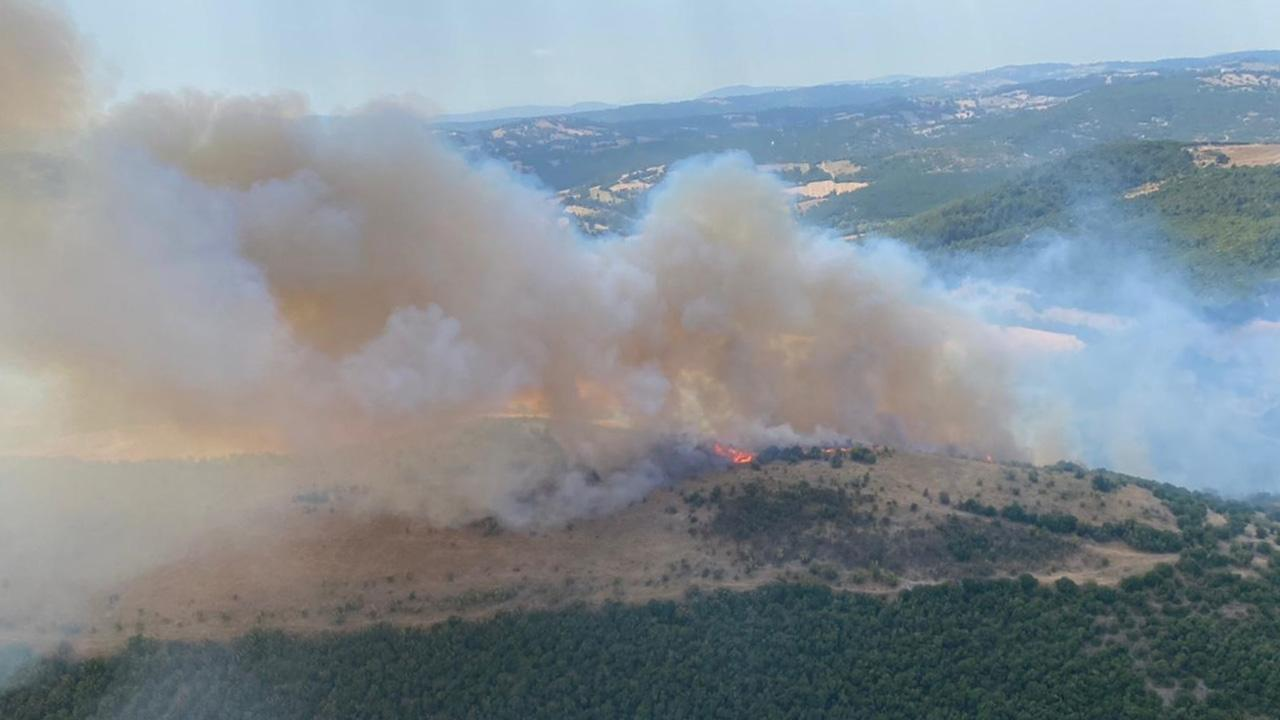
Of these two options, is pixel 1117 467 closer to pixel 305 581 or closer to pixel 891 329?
pixel 891 329

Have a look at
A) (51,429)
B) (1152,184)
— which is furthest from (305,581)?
(1152,184)

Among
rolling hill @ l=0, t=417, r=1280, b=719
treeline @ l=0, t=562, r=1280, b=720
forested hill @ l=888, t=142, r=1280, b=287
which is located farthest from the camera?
forested hill @ l=888, t=142, r=1280, b=287

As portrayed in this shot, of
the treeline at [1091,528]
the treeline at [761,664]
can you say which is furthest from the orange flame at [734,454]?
the treeline at [761,664]

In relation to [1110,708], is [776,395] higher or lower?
higher

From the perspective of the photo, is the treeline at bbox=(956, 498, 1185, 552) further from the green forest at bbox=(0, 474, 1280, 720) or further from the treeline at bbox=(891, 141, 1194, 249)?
the treeline at bbox=(891, 141, 1194, 249)

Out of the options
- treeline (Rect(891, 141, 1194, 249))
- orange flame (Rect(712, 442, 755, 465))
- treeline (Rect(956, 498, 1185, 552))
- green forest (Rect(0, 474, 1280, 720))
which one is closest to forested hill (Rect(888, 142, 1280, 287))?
treeline (Rect(891, 141, 1194, 249))

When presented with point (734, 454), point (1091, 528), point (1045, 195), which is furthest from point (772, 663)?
point (1045, 195)

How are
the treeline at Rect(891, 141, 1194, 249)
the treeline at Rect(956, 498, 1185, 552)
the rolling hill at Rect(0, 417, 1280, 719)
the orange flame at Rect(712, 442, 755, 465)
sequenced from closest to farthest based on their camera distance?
the rolling hill at Rect(0, 417, 1280, 719) → the treeline at Rect(956, 498, 1185, 552) → the orange flame at Rect(712, 442, 755, 465) → the treeline at Rect(891, 141, 1194, 249)

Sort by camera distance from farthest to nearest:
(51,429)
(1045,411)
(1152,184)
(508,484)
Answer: (1152,184) < (1045,411) < (51,429) < (508,484)
